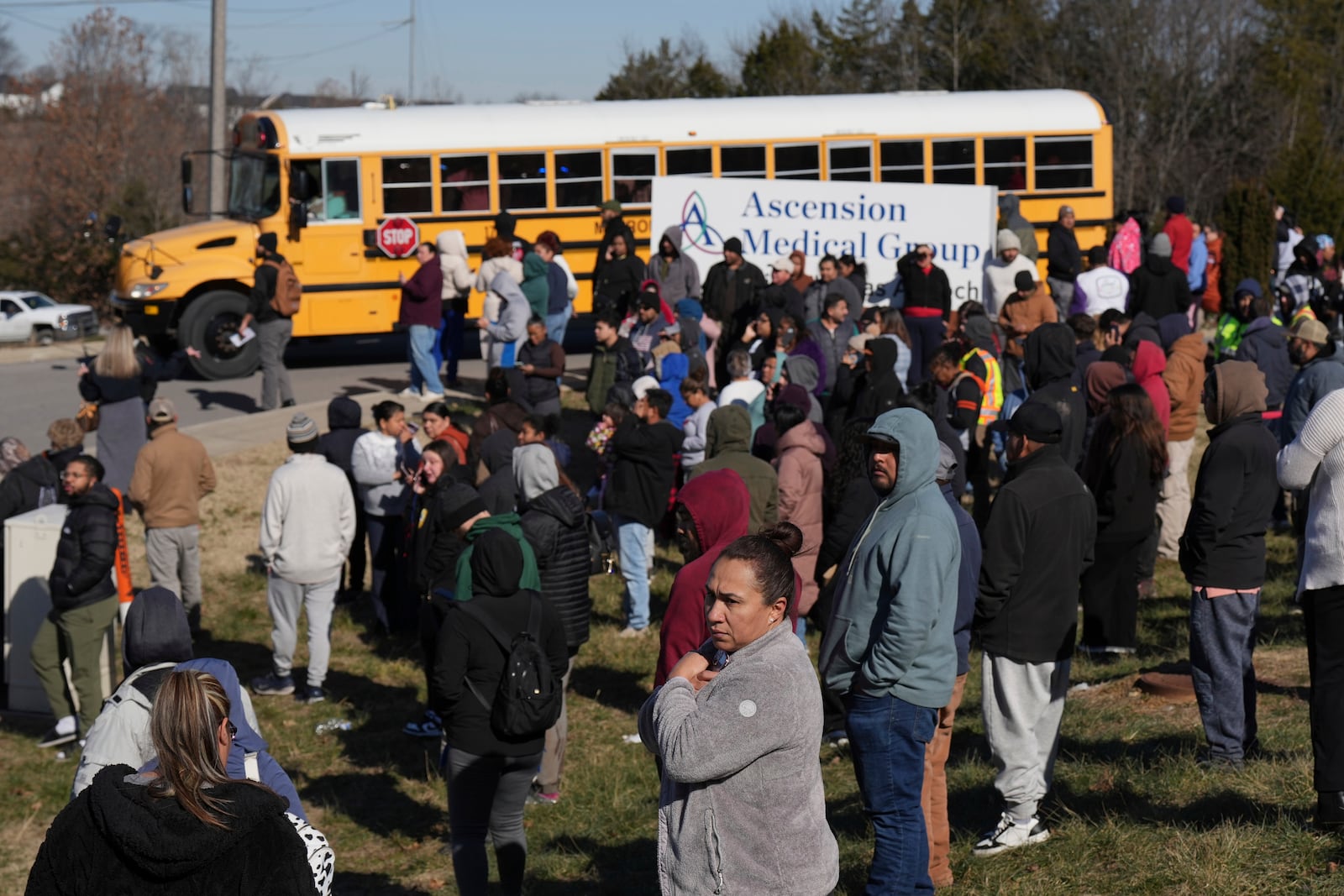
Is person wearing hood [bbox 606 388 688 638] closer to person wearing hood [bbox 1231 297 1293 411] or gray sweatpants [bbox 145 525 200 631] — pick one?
gray sweatpants [bbox 145 525 200 631]

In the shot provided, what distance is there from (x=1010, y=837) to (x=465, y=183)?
1290cm

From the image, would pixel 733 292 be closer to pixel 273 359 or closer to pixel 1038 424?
pixel 273 359

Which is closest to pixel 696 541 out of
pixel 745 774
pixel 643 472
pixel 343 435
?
pixel 745 774

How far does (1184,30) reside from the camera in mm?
36438

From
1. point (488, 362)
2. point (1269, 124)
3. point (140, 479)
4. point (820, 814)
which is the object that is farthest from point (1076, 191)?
point (1269, 124)

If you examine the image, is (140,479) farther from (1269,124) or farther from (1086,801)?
(1269,124)

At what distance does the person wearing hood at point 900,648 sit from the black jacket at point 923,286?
28.3 feet

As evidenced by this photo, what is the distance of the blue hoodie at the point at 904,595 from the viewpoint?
4711 mm

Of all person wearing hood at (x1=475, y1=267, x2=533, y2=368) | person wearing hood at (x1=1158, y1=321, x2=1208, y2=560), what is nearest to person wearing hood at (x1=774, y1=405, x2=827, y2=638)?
person wearing hood at (x1=1158, y1=321, x2=1208, y2=560)

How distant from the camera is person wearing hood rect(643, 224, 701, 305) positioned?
46.6 feet

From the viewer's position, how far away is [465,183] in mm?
17219

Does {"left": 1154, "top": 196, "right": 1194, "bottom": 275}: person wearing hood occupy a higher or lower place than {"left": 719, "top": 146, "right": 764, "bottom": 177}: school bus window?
lower

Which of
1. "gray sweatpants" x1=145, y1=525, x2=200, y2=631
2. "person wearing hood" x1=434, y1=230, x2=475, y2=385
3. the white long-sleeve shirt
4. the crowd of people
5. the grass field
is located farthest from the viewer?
"person wearing hood" x1=434, y1=230, x2=475, y2=385

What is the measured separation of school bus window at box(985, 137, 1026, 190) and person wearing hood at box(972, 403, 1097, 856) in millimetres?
13019
